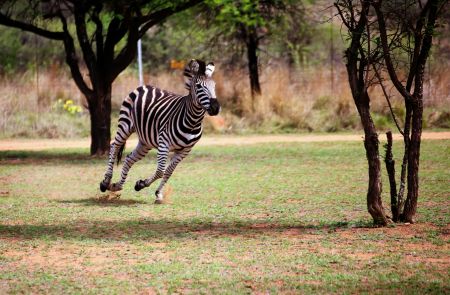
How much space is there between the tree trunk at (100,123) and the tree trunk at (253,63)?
26.5ft

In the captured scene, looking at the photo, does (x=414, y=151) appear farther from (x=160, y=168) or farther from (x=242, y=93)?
(x=242, y=93)

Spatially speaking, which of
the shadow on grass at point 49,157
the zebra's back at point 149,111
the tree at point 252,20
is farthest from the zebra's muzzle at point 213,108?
the tree at point 252,20

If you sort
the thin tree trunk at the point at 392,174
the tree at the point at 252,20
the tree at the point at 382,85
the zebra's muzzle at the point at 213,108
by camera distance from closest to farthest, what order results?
the tree at the point at 382,85, the thin tree trunk at the point at 392,174, the zebra's muzzle at the point at 213,108, the tree at the point at 252,20

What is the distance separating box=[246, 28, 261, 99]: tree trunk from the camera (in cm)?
2991

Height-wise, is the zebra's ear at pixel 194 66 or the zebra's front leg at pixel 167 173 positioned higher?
the zebra's ear at pixel 194 66

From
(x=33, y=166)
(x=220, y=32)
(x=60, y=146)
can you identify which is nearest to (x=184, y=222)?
(x=33, y=166)

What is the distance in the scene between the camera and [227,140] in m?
25.9

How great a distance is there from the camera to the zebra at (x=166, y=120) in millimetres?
14094

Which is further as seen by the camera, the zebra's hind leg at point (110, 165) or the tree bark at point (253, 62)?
the tree bark at point (253, 62)

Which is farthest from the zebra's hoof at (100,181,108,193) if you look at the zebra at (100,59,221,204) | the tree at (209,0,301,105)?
the tree at (209,0,301,105)

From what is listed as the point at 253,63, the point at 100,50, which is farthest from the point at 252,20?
the point at 100,50

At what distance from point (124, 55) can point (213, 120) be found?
21.2 feet

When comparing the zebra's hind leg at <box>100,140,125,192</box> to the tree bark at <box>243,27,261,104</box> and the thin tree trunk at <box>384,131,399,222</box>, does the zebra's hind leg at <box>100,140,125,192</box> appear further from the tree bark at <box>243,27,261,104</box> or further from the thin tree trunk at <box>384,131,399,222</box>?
the tree bark at <box>243,27,261,104</box>

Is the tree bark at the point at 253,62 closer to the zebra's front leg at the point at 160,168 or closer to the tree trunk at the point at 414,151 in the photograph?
the zebra's front leg at the point at 160,168
